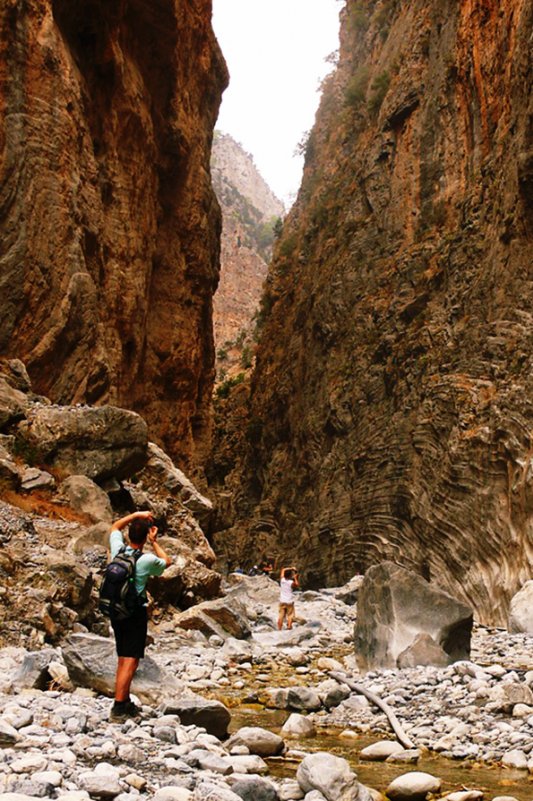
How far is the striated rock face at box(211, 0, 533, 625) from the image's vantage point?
55.5 feet

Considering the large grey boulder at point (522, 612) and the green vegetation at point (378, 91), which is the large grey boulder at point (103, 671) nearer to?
the large grey boulder at point (522, 612)

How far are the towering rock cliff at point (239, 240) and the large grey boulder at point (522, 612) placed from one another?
48.7 metres

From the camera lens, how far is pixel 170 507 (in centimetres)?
1488

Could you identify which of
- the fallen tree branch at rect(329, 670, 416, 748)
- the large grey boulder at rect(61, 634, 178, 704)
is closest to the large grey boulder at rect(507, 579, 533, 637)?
the fallen tree branch at rect(329, 670, 416, 748)

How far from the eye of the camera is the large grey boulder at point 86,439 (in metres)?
13.1

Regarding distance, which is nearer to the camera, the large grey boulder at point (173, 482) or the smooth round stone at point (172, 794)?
the smooth round stone at point (172, 794)

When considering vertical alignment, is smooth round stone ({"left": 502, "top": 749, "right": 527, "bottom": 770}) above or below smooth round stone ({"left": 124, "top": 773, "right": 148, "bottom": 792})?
above

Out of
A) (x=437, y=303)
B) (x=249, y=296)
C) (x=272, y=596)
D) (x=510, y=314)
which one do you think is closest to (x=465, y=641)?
(x=510, y=314)

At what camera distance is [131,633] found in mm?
5363

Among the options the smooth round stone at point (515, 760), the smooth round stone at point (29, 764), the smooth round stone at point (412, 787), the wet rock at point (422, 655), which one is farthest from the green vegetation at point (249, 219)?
the smooth round stone at point (29, 764)

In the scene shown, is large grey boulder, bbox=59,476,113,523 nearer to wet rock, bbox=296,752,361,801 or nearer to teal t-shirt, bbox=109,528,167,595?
teal t-shirt, bbox=109,528,167,595

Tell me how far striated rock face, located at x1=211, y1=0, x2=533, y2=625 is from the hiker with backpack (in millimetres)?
9859

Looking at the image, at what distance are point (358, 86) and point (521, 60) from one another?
2185cm

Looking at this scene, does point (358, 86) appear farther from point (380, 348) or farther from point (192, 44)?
point (380, 348)
